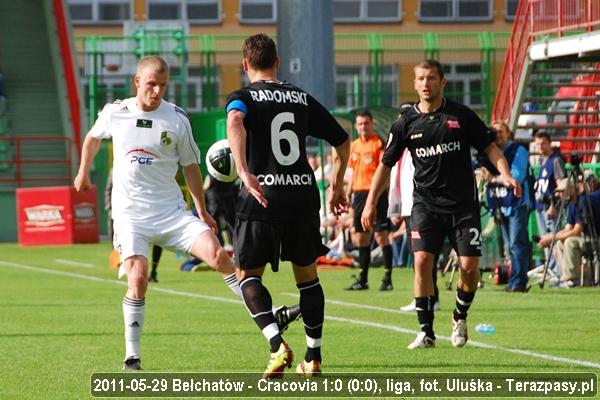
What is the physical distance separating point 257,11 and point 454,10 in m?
7.77

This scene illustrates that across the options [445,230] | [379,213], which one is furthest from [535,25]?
[445,230]

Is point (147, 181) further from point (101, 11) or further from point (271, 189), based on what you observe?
point (101, 11)

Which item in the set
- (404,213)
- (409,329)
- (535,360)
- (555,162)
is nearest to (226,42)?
(555,162)

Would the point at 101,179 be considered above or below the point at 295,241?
below

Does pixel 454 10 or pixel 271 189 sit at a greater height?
pixel 454 10

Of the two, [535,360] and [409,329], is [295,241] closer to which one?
[535,360]

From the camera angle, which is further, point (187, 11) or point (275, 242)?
point (187, 11)

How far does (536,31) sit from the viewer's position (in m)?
25.3

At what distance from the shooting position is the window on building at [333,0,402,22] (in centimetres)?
6181

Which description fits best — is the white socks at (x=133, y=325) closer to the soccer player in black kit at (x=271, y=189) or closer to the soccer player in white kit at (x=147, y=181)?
the soccer player in white kit at (x=147, y=181)

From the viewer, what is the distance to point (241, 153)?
364 inches

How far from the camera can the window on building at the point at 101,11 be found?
2411 inches

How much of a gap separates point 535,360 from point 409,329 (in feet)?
8.57

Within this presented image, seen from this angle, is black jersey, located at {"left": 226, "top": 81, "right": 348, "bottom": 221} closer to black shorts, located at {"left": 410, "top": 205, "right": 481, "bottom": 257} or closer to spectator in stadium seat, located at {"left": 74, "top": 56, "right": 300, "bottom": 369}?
spectator in stadium seat, located at {"left": 74, "top": 56, "right": 300, "bottom": 369}
